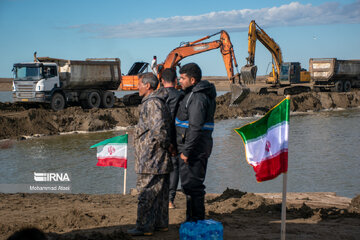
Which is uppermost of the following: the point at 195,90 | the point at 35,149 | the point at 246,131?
the point at 195,90

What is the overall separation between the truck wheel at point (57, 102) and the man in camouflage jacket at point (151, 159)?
2158 centimetres

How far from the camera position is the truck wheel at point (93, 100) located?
95.1 ft

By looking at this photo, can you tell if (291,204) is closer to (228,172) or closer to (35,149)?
(228,172)

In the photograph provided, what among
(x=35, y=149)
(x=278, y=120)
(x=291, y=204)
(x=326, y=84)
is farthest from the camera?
(x=326, y=84)

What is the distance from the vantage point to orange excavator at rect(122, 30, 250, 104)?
26734 mm

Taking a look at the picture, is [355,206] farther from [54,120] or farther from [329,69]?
[329,69]

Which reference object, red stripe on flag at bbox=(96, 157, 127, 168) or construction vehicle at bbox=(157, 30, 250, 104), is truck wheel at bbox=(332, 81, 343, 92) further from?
red stripe on flag at bbox=(96, 157, 127, 168)

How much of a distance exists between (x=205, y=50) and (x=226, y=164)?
564 inches

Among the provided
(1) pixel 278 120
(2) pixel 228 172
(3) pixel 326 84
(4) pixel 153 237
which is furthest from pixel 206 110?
(3) pixel 326 84

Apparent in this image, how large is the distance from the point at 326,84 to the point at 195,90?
125ft

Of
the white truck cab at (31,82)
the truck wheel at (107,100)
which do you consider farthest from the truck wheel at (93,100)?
the white truck cab at (31,82)

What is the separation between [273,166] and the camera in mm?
5316

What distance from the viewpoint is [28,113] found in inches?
925

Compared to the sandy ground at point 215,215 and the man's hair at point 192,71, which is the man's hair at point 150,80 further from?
the sandy ground at point 215,215
